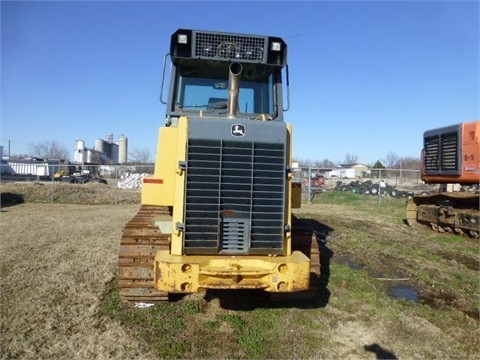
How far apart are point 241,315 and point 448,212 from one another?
8.59 metres

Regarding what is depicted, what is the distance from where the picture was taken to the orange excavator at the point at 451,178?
10773 mm

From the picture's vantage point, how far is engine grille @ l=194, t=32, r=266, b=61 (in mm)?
5688

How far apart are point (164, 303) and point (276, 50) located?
368cm

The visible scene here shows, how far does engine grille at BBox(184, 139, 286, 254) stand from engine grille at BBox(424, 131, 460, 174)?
27.4 feet

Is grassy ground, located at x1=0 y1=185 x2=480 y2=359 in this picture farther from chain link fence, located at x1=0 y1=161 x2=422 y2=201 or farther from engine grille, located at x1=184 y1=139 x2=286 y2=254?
chain link fence, located at x1=0 y1=161 x2=422 y2=201

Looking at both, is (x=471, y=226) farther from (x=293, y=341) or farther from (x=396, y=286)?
(x=293, y=341)

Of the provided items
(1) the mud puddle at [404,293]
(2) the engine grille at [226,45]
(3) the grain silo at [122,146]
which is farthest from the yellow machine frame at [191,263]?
(3) the grain silo at [122,146]

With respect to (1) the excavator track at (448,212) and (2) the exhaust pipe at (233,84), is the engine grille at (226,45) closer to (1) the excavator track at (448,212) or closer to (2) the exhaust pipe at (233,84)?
(2) the exhaust pipe at (233,84)

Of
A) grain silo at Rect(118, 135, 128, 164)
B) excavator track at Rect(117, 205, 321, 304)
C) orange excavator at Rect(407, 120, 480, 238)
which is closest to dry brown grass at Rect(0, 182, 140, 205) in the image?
orange excavator at Rect(407, 120, 480, 238)

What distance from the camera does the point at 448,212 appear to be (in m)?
11.5

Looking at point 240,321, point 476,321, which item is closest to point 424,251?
point 476,321

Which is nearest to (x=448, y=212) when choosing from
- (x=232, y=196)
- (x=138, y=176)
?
(x=232, y=196)

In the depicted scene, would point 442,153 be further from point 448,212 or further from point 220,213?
point 220,213

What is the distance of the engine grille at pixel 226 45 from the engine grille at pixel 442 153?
25.8 feet
